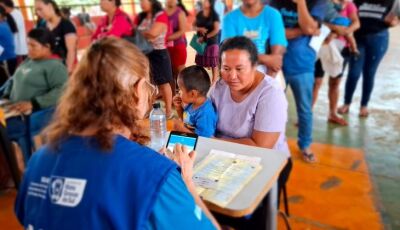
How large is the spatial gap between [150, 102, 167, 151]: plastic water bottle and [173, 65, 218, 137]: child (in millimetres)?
71

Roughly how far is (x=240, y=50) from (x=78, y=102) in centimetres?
100

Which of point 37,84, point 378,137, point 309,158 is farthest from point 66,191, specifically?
point 378,137

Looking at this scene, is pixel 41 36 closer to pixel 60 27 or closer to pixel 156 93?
Result: pixel 60 27

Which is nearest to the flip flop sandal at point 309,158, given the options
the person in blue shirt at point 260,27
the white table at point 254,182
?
the person in blue shirt at point 260,27

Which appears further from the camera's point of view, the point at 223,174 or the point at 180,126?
the point at 180,126

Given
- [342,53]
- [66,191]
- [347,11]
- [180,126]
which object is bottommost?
[342,53]

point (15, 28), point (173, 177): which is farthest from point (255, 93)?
point (15, 28)

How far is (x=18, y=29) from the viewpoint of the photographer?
4410 mm

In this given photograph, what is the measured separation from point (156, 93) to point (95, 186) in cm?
70

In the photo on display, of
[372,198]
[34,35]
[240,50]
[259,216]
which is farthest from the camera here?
[34,35]

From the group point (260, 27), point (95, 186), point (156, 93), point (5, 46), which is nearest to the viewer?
point (95, 186)

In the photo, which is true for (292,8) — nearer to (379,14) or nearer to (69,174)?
(379,14)

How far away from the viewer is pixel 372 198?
259cm

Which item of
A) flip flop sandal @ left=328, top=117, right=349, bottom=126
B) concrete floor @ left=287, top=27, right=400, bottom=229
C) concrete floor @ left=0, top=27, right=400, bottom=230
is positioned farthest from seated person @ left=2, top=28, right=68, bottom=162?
flip flop sandal @ left=328, top=117, right=349, bottom=126
